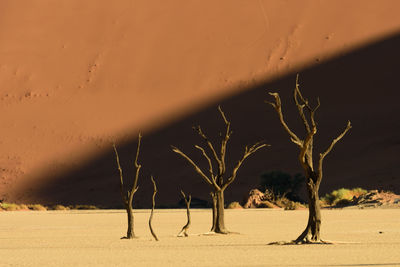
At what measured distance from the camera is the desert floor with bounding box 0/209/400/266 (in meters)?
17.6

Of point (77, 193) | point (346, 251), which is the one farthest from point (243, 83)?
point (346, 251)

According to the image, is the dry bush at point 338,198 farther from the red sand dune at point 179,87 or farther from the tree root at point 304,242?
the tree root at point 304,242

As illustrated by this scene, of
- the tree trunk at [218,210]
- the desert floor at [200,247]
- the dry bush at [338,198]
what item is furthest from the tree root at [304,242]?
the dry bush at [338,198]

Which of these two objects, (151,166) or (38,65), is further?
(38,65)

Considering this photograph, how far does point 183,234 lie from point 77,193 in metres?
43.0

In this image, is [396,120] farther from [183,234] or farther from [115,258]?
[115,258]

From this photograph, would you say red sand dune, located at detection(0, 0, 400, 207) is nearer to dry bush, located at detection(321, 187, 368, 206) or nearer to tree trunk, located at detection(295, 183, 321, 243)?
dry bush, located at detection(321, 187, 368, 206)

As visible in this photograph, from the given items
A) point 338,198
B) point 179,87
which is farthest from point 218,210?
point 179,87

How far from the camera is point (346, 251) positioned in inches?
774

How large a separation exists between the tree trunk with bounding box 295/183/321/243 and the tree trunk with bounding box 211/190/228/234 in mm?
4004

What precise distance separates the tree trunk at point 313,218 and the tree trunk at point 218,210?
4.00 meters

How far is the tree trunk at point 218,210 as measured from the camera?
86.0ft

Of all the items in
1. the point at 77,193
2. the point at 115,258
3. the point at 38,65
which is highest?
the point at 38,65

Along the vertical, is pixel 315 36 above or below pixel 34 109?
above
